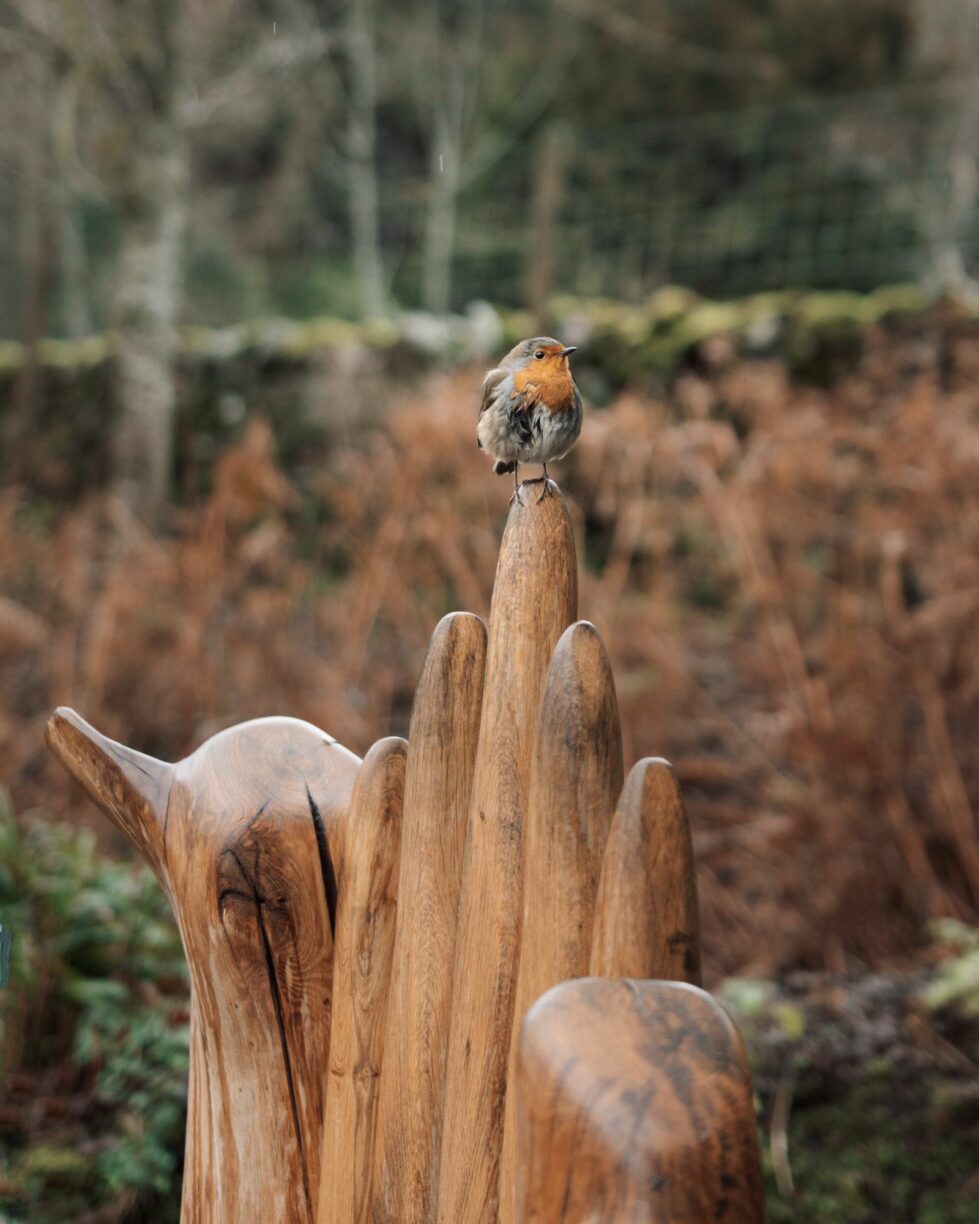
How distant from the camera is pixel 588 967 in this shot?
1.00m

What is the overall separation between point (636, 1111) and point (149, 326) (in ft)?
24.3

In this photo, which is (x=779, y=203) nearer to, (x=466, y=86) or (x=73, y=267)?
(x=466, y=86)

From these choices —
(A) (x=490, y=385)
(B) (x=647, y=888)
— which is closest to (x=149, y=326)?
(A) (x=490, y=385)

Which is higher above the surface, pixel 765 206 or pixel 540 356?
pixel 765 206

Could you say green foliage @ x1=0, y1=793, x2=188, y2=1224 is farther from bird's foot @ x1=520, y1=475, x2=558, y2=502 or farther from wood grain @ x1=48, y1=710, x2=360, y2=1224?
bird's foot @ x1=520, y1=475, x2=558, y2=502

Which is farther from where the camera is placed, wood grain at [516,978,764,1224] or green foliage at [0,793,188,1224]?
green foliage at [0,793,188,1224]

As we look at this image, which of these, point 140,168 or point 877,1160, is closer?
point 877,1160

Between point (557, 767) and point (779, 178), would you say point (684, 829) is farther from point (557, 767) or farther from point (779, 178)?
point (779, 178)

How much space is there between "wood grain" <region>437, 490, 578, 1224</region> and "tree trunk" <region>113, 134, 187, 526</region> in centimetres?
646

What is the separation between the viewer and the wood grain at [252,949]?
1.19 meters

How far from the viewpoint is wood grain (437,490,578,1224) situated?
1.08 meters

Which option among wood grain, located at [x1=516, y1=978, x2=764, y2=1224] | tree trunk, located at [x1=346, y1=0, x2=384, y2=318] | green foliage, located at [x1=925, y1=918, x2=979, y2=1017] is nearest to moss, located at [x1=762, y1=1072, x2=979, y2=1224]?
green foliage, located at [x1=925, y1=918, x2=979, y2=1017]

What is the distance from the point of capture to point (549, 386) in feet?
3.97

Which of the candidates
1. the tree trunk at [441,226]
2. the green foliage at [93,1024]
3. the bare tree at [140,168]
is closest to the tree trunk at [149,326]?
the bare tree at [140,168]
